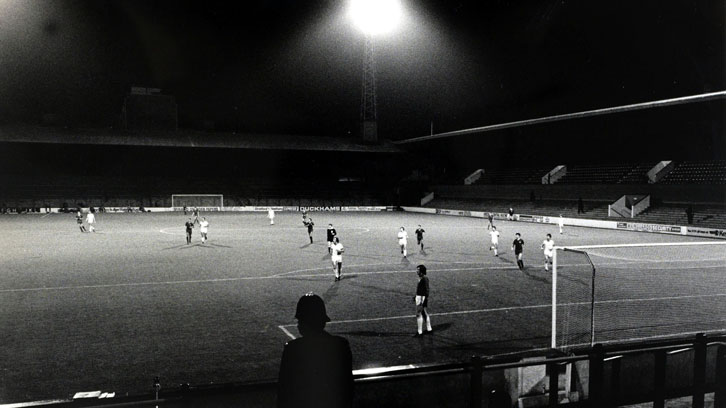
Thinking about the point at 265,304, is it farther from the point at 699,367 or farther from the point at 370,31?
the point at 370,31

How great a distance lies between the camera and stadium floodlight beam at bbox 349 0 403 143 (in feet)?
149

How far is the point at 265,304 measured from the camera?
15.5 meters

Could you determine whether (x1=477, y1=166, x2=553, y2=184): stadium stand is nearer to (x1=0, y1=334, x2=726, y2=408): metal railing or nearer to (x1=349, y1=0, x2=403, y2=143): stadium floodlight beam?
(x1=349, y1=0, x2=403, y2=143): stadium floodlight beam

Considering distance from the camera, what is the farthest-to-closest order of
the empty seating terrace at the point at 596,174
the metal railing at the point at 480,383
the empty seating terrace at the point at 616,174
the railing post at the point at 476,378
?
the empty seating terrace at the point at 596,174
the empty seating terrace at the point at 616,174
the railing post at the point at 476,378
the metal railing at the point at 480,383

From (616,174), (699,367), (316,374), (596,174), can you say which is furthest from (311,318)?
(596,174)

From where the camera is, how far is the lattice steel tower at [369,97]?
207 feet

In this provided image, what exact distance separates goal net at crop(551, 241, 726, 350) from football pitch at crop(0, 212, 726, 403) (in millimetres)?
81

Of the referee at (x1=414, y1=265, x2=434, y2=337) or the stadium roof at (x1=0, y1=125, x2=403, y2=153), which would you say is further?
the stadium roof at (x1=0, y1=125, x2=403, y2=153)

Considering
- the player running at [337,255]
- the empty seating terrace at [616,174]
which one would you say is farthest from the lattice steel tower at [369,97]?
the player running at [337,255]

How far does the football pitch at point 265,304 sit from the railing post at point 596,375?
5.60 meters

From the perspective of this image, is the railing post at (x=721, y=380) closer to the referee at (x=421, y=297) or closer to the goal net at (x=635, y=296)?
the goal net at (x=635, y=296)

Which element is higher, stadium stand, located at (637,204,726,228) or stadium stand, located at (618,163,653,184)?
stadium stand, located at (618,163,653,184)

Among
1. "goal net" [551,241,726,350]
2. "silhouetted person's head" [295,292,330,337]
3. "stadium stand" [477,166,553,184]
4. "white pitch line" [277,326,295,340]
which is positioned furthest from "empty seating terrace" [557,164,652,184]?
"silhouetted person's head" [295,292,330,337]

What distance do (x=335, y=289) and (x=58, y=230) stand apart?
2877 cm
